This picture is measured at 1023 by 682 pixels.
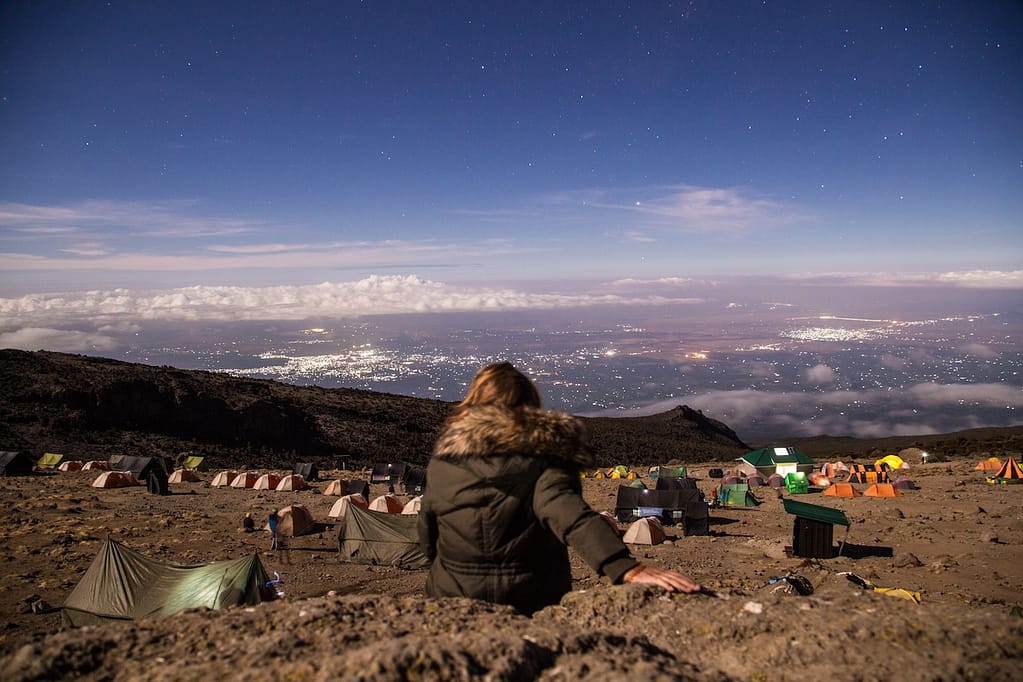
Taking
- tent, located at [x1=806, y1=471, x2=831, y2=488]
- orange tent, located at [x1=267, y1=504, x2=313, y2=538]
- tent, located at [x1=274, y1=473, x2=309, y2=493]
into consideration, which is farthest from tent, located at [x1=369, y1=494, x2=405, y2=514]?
tent, located at [x1=806, y1=471, x2=831, y2=488]

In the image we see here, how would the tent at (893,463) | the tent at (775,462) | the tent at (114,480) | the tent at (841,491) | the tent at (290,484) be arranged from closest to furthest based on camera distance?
the tent at (114,480) < the tent at (841,491) < the tent at (290,484) < the tent at (775,462) < the tent at (893,463)

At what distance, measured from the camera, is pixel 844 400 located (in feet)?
614

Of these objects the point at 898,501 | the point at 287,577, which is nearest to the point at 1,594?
the point at 287,577

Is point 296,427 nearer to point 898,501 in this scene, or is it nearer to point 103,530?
point 103,530

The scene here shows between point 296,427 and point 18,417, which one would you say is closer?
point 18,417

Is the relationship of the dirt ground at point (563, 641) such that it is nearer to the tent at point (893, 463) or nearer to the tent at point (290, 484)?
the tent at point (290, 484)

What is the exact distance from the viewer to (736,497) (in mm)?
27844

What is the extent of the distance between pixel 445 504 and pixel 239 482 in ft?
108

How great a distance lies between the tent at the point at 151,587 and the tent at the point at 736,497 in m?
23.5

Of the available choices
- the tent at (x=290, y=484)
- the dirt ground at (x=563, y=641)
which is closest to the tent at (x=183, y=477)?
the tent at (x=290, y=484)

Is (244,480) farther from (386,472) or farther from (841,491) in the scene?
(841,491)

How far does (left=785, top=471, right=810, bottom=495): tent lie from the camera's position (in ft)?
105

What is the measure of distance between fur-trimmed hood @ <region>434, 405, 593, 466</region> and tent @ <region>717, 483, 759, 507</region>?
1107 inches

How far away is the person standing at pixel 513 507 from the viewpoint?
2617 mm
